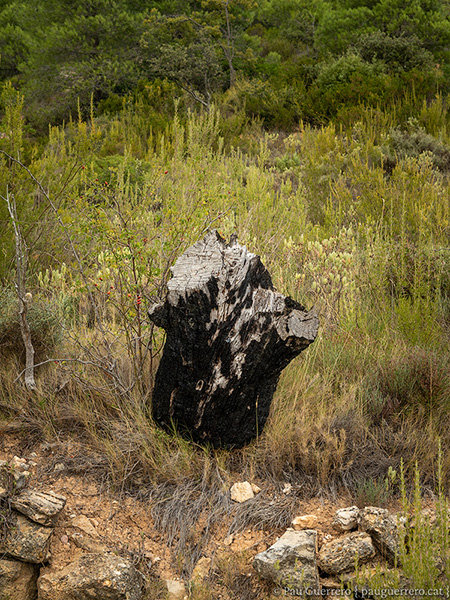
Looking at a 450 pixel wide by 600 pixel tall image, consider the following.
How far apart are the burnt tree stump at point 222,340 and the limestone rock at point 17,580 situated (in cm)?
86

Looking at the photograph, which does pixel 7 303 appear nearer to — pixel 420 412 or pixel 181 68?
pixel 420 412

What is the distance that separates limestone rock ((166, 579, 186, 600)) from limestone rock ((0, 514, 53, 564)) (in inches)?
19.8

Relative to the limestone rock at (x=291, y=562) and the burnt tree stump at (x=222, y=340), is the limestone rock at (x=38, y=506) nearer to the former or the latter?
the burnt tree stump at (x=222, y=340)

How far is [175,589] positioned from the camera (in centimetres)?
201

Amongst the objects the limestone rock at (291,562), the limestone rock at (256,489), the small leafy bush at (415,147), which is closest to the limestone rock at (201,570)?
the limestone rock at (291,562)

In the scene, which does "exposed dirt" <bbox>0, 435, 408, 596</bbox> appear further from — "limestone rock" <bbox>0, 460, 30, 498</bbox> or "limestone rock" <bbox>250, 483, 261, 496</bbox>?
"limestone rock" <bbox>0, 460, 30, 498</bbox>

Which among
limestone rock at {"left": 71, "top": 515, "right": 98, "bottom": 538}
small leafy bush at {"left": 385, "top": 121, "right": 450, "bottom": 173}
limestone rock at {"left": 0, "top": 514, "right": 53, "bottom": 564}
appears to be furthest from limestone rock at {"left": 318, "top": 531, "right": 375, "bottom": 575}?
small leafy bush at {"left": 385, "top": 121, "right": 450, "bottom": 173}

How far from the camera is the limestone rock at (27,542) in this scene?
1.98 m

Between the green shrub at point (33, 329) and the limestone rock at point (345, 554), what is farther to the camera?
the green shrub at point (33, 329)

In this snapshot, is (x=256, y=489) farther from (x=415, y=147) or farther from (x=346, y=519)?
(x=415, y=147)

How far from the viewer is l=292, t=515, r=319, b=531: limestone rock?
2.18 meters

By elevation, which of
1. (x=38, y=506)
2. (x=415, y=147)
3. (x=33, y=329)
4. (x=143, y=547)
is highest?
(x=415, y=147)

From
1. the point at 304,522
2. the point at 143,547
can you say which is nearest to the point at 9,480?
the point at 143,547

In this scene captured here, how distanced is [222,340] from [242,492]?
0.71 m
